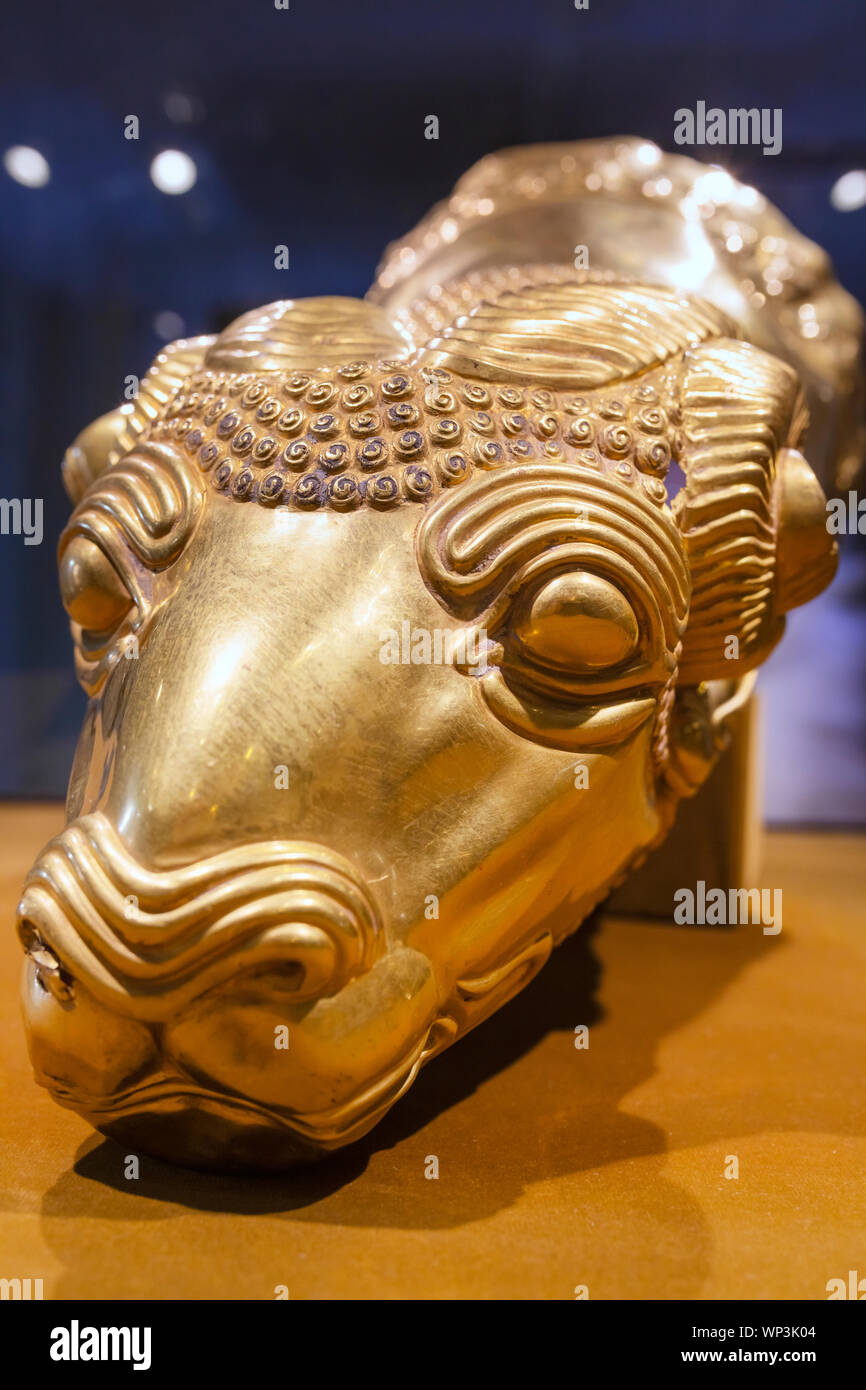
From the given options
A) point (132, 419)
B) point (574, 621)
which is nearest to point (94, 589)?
point (132, 419)

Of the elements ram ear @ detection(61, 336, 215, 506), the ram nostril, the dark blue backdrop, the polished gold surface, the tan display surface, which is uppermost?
the dark blue backdrop

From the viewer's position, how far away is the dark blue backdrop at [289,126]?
94.9 inches

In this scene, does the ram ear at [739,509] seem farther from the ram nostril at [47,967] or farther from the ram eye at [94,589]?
the ram nostril at [47,967]

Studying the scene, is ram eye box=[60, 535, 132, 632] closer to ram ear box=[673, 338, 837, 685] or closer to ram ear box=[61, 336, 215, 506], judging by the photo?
ram ear box=[61, 336, 215, 506]

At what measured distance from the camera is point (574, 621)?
3.22 feet

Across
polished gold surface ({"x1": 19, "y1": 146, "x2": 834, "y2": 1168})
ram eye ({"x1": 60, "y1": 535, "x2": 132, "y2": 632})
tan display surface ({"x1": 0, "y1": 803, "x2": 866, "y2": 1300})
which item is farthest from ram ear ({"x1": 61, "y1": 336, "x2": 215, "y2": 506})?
tan display surface ({"x1": 0, "y1": 803, "x2": 866, "y2": 1300})

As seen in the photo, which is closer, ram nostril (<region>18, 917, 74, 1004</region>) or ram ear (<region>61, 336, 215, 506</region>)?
ram nostril (<region>18, 917, 74, 1004</region>)

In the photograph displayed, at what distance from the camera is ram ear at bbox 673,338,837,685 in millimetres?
1130

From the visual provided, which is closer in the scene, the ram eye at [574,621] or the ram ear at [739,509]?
the ram eye at [574,621]

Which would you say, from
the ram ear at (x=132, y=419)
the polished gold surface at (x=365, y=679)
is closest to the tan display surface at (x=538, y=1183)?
the polished gold surface at (x=365, y=679)

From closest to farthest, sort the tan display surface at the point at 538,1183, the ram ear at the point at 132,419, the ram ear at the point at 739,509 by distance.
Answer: the tan display surface at the point at 538,1183 < the ram ear at the point at 739,509 < the ram ear at the point at 132,419

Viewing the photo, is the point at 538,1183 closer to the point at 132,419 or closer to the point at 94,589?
the point at 94,589

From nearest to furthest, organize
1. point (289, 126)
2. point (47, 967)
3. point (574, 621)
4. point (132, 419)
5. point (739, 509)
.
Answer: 1. point (47, 967)
2. point (574, 621)
3. point (739, 509)
4. point (132, 419)
5. point (289, 126)

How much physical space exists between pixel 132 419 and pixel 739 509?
2.19 ft
